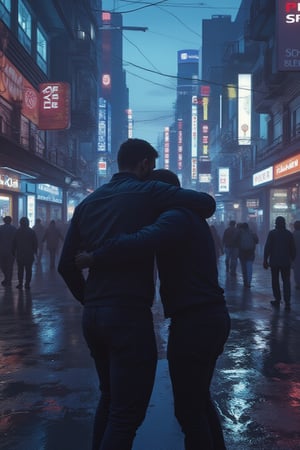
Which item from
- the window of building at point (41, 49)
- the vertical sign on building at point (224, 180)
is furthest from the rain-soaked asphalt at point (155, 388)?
the vertical sign on building at point (224, 180)

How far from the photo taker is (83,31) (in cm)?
3809

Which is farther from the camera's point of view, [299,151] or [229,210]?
[229,210]

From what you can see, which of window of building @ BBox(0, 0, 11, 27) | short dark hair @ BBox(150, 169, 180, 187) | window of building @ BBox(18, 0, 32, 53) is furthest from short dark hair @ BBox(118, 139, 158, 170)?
window of building @ BBox(18, 0, 32, 53)

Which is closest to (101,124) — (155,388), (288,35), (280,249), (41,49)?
(41,49)

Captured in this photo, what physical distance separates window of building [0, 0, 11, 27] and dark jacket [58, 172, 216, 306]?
812 inches

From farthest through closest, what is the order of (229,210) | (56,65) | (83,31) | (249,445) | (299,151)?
(229,210) < (83,31) < (56,65) < (299,151) < (249,445)

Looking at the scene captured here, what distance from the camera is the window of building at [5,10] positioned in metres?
20.6

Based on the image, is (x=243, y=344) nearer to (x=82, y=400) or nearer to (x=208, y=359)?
(x=82, y=400)

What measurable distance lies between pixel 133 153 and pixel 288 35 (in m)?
11.2

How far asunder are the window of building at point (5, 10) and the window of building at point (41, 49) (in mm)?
6456

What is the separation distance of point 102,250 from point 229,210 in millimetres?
48943

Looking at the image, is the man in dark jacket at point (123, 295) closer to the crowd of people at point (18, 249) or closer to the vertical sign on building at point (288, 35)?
the crowd of people at point (18, 249)

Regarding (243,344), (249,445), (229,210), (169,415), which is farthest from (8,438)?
(229,210)

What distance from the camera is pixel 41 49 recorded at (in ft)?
98.2
